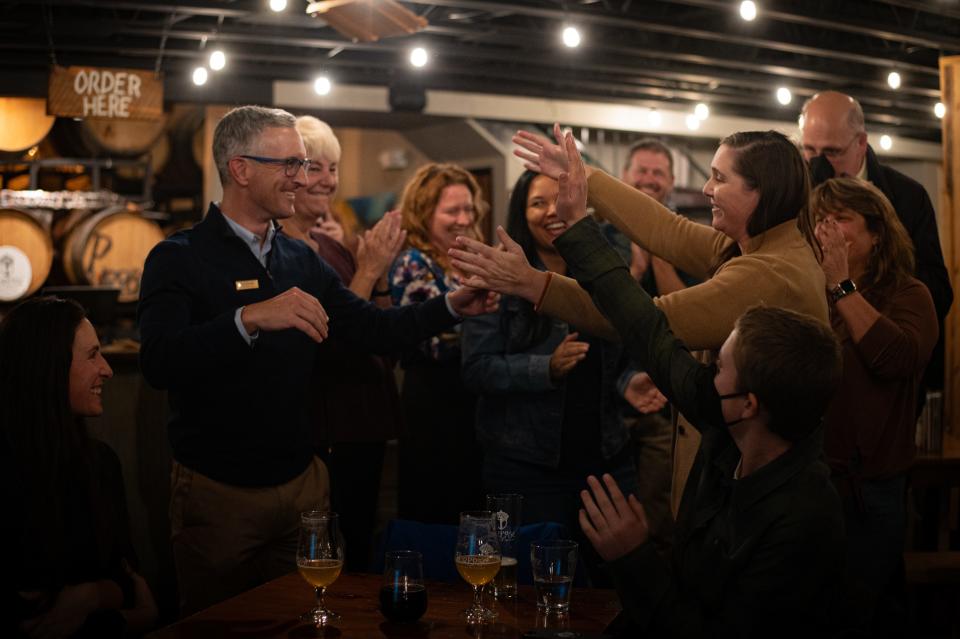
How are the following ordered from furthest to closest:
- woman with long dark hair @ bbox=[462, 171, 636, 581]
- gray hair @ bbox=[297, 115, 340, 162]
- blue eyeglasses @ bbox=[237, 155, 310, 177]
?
gray hair @ bbox=[297, 115, 340, 162], woman with long dark hair @ bbox=[462, 171, 636, 581], blue eyeglasses @ bbox=[237, 155, 310, 177]

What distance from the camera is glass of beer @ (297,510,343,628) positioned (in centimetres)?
206

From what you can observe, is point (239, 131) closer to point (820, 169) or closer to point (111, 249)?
point (820, 169)

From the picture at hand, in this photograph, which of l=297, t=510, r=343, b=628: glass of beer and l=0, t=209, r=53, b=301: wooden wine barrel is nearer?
l=297, t=510, r=343, b=628: glass of beer

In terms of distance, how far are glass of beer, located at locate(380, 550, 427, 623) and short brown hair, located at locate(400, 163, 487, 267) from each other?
192 centimetres

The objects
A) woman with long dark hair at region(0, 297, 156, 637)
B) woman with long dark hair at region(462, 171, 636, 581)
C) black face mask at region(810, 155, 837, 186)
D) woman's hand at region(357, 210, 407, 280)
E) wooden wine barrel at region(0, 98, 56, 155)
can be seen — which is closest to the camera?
woman with long dark hair at region(0, 297, 156, 637)

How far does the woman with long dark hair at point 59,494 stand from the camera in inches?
90.7

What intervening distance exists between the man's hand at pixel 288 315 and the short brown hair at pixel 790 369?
3.36 ft

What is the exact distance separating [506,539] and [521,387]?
109cm

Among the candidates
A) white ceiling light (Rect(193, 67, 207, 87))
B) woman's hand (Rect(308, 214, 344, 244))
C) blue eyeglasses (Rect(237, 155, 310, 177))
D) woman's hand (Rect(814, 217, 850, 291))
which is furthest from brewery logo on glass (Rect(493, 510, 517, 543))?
white ceiling light (Rect(193, 67, 207, 87))

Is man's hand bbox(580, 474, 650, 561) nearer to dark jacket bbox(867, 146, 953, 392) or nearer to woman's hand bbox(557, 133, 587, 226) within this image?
woman's hand bbox(557, 133, 587, 226)

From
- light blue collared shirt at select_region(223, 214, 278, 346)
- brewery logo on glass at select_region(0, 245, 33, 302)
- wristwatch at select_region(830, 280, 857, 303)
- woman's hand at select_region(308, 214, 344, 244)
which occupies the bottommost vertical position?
wristwatch at select_region(830, 280, 857, 303)

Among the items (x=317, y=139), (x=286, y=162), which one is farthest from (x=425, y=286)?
(x=286, y=162)

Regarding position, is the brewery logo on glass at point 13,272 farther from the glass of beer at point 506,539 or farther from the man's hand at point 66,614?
the glass of beer at point 506,539

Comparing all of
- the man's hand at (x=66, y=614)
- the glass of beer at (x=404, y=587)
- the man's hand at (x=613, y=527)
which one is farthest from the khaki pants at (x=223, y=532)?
the man's hand at (x=613, y=527)
